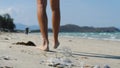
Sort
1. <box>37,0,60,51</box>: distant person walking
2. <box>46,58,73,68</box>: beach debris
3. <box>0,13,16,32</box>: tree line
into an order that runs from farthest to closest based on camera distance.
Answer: <box>0,13,16,32</box>: tree line < <box>37,0,60,51</box>: distant person walking < <box>46,58,73,68</box>: beach debris

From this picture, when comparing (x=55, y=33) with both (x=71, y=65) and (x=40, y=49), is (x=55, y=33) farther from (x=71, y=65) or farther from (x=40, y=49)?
(x=71, y=65)

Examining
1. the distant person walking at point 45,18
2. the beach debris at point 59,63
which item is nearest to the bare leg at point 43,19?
the distant person walking at point 45,18

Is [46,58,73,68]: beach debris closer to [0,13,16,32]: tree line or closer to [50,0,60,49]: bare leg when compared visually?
[50,0,60,49]: bare leg

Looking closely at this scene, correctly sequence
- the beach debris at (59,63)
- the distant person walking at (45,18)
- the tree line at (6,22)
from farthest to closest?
the tree line at (6,22) < the distant person walking at (45,18) < the beach debris at (59,63)

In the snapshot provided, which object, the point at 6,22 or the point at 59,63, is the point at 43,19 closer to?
the point at 59,63

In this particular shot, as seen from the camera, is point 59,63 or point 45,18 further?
point 45,18

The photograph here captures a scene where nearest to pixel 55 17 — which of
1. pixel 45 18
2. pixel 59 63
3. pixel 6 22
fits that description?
pixel 45 18

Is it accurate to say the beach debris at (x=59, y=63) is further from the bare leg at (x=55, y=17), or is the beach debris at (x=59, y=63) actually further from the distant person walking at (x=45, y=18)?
the bare leg at (x=55, y=17)

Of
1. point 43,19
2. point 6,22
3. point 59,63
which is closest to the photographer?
point 59,63

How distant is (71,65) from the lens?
3697 millimetres

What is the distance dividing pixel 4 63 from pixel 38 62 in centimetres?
45

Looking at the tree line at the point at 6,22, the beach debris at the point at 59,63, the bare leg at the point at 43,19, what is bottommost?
the tree line at the point at 6,22

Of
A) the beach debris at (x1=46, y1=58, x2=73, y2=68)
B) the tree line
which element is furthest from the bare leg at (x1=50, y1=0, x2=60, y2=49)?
the tree line

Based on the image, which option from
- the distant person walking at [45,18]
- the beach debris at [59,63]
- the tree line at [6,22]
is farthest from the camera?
the tree line at [6,22]
